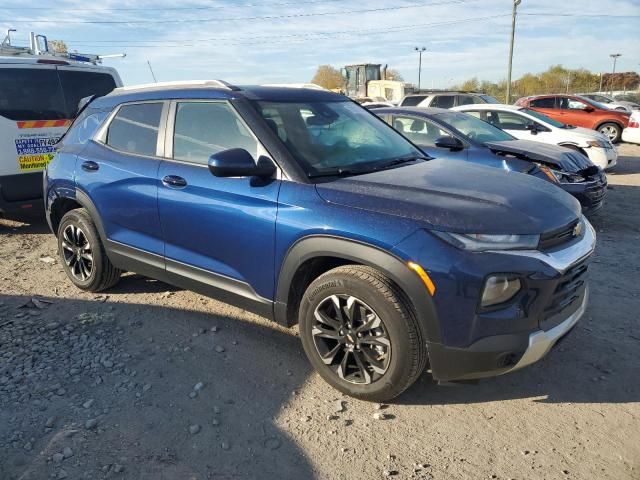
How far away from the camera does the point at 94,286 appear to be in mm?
4500

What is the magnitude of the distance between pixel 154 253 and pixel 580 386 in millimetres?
3027

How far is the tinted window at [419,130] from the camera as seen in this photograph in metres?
6.88

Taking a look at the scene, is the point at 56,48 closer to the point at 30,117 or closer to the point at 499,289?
the point at 30,117

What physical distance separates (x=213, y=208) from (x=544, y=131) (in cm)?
849

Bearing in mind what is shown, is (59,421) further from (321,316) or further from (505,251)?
(505,251)

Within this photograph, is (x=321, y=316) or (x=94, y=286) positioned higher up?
(x=321, y=316)

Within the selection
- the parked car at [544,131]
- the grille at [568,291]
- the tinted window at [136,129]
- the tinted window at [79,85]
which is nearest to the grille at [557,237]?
the grille at [568,291]

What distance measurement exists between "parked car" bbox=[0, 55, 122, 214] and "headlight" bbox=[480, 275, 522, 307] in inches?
217

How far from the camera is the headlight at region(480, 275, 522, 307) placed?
8.04 feet

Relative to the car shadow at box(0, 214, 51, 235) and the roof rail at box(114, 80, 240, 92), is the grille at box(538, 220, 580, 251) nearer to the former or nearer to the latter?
the roof rail at box(114, 80, 240, 92)

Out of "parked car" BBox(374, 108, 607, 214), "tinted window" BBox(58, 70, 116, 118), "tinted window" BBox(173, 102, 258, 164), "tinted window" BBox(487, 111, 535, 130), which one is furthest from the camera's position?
"tinted window" BBox(487, 111, 535, 130)

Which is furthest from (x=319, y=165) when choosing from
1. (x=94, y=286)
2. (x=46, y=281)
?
(x=46, y=281)

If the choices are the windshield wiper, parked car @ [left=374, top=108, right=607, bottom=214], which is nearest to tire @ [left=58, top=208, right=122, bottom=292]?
the windshield wiper

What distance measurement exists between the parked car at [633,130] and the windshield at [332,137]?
12.5 meters
